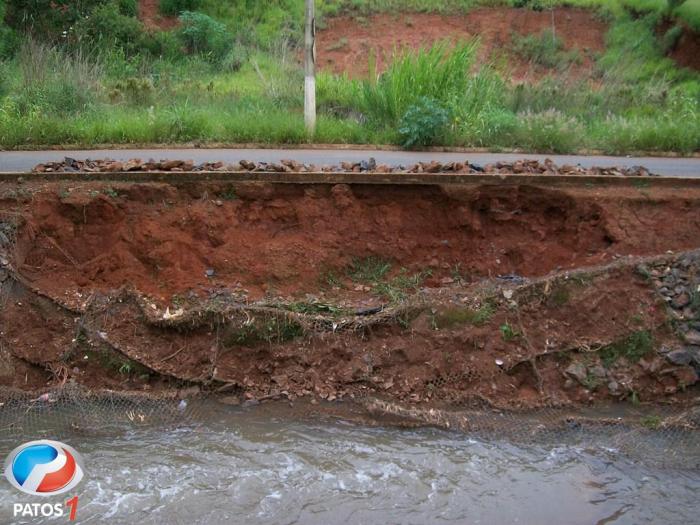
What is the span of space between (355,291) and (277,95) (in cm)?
761

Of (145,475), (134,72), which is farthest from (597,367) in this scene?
(134,72)

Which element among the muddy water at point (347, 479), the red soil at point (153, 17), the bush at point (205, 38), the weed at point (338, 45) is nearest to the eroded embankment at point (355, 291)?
the muddy water at point (347, 479)

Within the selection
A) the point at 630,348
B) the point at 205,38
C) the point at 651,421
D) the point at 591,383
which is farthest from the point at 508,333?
the point at 205,38

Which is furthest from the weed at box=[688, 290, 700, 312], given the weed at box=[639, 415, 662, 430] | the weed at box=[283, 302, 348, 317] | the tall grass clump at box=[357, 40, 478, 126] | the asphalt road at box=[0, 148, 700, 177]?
the tall grass clump at box=[357, 40, 478, 126]

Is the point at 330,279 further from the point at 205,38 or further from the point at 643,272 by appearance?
the point at 205,38

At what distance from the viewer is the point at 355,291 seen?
23.3ft

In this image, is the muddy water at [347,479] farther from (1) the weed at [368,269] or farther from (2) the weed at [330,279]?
(1) the weed at [368,269]

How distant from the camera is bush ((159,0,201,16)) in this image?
78.0 feet

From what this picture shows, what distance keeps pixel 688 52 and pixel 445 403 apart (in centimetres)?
1961

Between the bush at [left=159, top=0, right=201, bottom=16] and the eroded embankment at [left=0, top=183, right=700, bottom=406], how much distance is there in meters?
18.6

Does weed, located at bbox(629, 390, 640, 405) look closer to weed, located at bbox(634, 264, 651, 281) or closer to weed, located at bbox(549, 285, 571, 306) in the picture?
weed, located at bbox(549, 285, 571, 306)

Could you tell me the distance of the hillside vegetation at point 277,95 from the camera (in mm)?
10812

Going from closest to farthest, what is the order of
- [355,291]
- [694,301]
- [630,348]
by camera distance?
[630,348] → [694,301] → [355,291]

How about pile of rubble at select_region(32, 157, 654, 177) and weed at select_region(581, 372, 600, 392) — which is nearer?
weed at select_region(581, 372, 600, 392)
